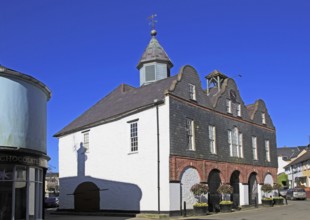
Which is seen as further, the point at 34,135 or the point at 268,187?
the point at 268,187

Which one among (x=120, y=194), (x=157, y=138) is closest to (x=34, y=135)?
(x=157, y=138)

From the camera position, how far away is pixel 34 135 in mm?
18422

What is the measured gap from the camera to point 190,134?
29094 mm

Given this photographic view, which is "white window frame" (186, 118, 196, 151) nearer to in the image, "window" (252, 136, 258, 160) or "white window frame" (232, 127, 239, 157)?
"white window frame" (232, 127, 239, 157)

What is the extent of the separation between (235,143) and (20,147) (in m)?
21.7

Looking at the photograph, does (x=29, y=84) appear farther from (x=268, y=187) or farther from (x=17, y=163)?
(x=268, y=187)

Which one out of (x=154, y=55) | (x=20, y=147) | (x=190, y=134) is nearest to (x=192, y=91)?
(x=190, y=134)

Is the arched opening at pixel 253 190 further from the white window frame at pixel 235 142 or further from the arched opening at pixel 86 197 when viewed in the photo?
the arched opening at pixel 86 197

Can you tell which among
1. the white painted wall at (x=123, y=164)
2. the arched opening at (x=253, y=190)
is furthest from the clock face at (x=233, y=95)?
the white painted wall at (x=123, y=164)

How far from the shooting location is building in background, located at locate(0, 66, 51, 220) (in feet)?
55.1

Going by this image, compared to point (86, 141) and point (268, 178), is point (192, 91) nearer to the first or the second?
point (86, 141)

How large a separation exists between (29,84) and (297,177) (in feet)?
228

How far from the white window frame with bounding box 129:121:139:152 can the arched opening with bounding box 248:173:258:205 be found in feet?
43.4

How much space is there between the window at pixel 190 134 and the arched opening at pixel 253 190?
1048 cm
